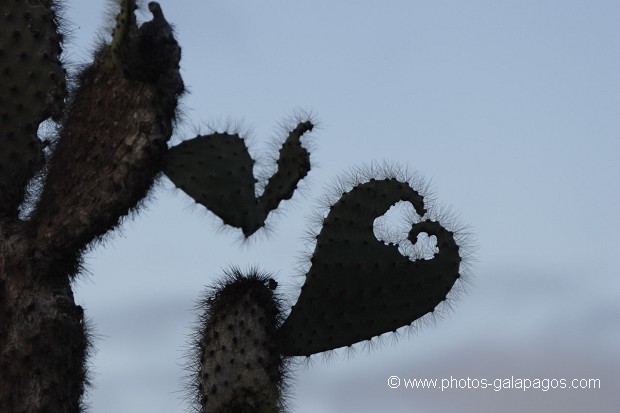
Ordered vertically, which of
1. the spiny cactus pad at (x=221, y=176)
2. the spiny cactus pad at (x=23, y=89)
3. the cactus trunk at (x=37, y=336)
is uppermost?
the spiny cactus pad at (x=23, y=89)

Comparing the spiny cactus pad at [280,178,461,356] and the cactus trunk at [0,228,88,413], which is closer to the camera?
the cactus trunk at [0,228,88,413]

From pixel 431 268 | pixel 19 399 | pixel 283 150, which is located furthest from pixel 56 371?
pixel 431 268

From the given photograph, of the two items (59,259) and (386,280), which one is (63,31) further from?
(386,280)

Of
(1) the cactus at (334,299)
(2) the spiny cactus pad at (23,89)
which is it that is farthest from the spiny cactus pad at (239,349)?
(2) the spiny cactus pad at (23,89)

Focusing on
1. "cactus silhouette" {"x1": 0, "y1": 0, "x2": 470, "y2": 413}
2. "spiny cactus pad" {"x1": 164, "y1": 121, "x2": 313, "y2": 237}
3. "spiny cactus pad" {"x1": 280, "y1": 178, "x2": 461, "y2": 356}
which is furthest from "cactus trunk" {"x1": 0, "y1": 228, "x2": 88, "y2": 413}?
"spiny cactus pad" {"x1": 280, "y1": 178, "x2": 461, "y2": 356}

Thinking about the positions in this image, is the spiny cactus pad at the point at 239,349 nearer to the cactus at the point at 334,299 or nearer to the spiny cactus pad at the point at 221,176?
the cactus at the point at 334,299

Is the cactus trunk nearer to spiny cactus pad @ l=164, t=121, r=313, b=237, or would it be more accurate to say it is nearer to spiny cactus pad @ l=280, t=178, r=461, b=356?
spiny cactus pad @ l=164, t=121, r=313, b=237

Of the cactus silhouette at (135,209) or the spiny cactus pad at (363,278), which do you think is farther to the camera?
the spiny cactus pad at (363,278)
